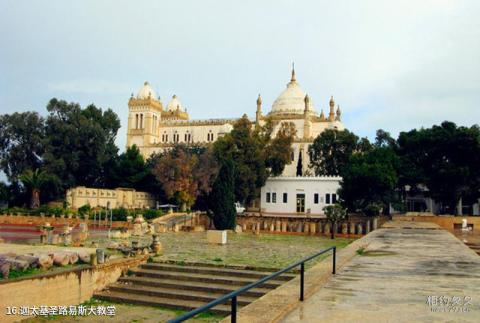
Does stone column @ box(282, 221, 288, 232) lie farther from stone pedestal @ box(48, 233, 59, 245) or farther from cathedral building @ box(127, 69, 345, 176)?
cathedral building @ box(127, 69, 345, 176)

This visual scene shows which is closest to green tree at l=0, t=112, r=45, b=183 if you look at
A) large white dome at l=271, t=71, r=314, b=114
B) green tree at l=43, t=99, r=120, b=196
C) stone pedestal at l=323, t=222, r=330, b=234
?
green tree at l=43, t=99, r=120, b=196

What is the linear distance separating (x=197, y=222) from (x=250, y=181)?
7711mm

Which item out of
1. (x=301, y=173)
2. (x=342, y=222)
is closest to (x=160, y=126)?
(x=301, y=173)

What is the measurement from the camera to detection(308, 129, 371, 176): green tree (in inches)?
1934

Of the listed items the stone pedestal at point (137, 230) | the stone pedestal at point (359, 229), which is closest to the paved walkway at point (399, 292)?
the stone pedestal at point (137, 230)

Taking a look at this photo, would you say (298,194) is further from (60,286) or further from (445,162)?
(60,286)

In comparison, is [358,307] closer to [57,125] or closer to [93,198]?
[93,198]

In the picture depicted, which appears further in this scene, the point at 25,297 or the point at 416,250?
the point at 416,250

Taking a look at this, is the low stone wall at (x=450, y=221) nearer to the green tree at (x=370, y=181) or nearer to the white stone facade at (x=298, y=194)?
the green tree at (x=370, y=181)

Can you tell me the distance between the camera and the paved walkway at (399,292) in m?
6.23

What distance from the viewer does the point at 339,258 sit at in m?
11.8

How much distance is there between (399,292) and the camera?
7.64 meters

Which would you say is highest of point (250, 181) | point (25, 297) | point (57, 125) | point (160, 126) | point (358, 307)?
point (160, 126)

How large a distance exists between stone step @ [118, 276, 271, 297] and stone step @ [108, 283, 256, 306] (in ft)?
0.37
